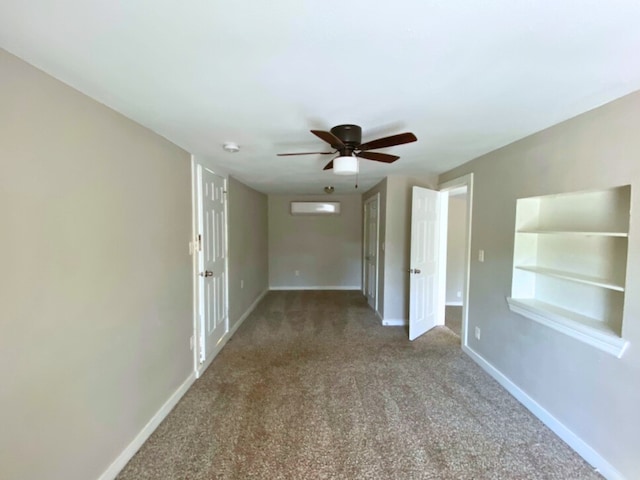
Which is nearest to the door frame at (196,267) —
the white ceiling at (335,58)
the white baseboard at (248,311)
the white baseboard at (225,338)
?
the white baseboard at (225,338)

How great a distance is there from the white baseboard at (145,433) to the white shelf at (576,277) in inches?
118

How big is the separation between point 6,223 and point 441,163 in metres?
3.42

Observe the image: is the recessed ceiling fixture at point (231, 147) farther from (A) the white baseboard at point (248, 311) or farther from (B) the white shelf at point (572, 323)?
(B) the white shelf at point (572, 323)

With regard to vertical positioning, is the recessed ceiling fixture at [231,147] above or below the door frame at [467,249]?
above

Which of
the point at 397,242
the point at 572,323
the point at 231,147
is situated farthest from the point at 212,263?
the point at 572,323

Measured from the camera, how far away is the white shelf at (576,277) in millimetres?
1776

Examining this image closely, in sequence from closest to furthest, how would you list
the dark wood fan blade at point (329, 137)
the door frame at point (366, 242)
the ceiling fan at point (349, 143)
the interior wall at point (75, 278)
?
the interior wall at point (75, 278), the dark wood fan blade at point (329, 137), the ceiling fan at point (349, 143), the door frame at point (366, 242)

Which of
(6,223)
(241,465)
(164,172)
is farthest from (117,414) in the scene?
(164,172)

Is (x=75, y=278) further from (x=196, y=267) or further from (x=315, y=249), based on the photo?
(x=315, y=249)

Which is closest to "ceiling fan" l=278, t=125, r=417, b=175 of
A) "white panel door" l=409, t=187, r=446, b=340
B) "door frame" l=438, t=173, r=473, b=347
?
"door frame" l=438, t=173, r=473, b=347

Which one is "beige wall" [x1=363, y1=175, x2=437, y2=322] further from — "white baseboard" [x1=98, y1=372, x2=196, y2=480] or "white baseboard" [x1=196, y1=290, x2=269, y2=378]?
"white baseboard" [x1=98, y1=372, x2=196, y2=480]

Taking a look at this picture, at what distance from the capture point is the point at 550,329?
2205 millimetres

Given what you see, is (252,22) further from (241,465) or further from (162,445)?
(162,445)

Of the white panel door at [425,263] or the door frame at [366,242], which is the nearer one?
the white panel door at [425,263]
